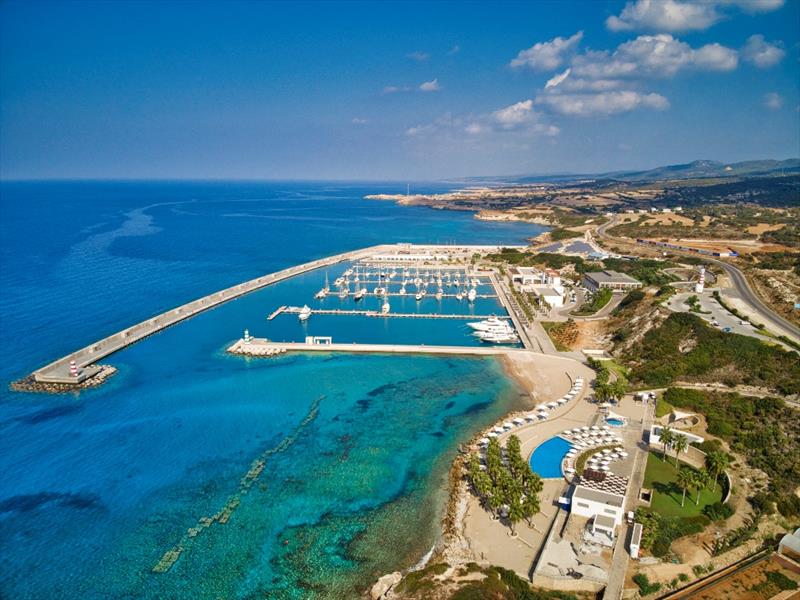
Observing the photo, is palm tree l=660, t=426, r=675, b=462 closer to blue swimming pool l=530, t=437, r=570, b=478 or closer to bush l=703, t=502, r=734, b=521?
bush l=703, t=502, r=734, b=521

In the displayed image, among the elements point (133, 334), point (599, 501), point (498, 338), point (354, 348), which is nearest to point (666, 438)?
point (599, 501)

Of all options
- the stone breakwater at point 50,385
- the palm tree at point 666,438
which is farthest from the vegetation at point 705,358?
the stone breakwater at point 50,385

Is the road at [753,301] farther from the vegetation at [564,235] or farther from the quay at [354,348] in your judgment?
the vegetation at [564,235]

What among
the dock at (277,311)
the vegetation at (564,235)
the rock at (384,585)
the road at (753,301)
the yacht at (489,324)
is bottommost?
the rock at (384,585)

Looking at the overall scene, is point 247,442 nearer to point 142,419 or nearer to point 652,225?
point 142,419

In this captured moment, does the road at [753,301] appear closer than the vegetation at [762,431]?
No

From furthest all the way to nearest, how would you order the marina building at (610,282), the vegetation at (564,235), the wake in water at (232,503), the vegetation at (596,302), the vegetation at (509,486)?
the vegetation at (564,235) → the marina building at (610,282) → the vegetation at (596,302) → the vegetation at (509,486) → the wake in water at (232,503)

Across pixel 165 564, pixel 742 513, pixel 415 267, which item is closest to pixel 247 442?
pixel 165 564
